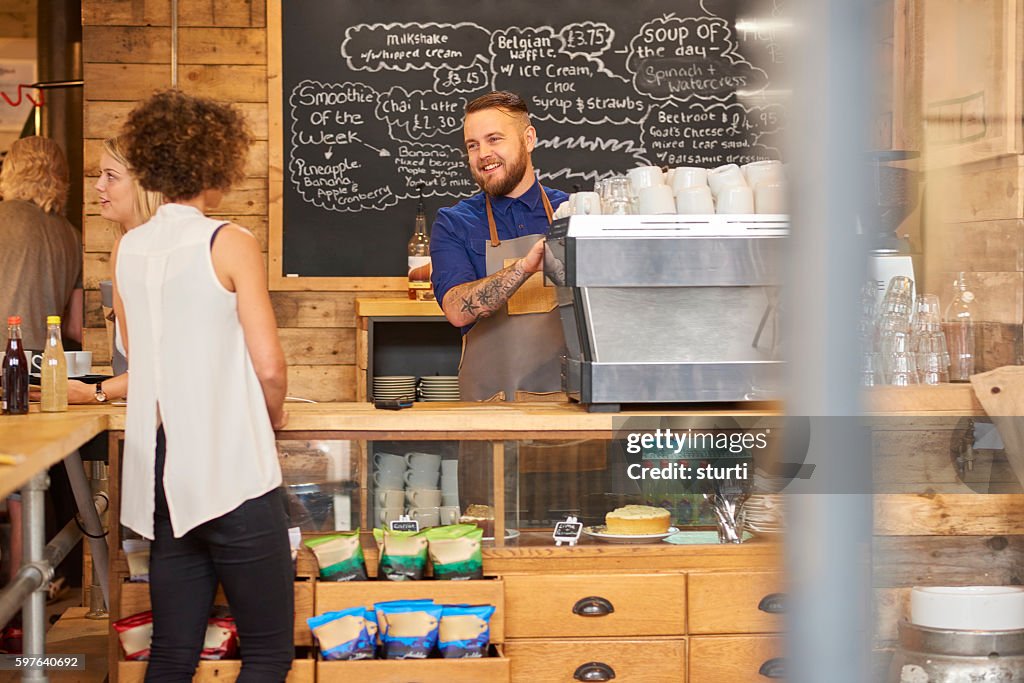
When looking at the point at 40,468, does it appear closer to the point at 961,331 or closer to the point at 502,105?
the point at 502,105

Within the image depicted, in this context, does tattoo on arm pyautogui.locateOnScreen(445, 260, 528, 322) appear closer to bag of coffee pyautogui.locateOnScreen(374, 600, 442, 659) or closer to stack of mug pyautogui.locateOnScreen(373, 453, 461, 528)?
stack of mug pyautogui.locateOnScreen(373, 453, 461, 528)

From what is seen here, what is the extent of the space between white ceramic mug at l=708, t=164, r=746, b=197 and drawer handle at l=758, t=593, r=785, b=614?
1876mm

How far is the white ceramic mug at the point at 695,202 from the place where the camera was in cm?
233

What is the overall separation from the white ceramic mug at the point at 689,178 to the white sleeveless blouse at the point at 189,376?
3.21 feet

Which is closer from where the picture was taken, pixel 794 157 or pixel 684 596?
pixel 794 157

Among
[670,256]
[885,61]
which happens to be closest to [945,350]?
[670,256]

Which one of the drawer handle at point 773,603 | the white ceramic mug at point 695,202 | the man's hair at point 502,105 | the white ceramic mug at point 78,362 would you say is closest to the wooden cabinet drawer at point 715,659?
the white ceramic mug at point 695,202

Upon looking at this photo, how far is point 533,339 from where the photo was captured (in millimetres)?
3016

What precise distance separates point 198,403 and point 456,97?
9.53ft

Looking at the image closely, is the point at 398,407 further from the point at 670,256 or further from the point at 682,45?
the point at 682,45

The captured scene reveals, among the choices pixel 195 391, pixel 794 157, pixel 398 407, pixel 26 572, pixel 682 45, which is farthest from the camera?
pixel 682 45

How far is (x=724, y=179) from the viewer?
93.2 inches

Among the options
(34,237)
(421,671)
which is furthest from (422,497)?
(34,237)

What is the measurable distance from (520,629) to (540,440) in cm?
39
